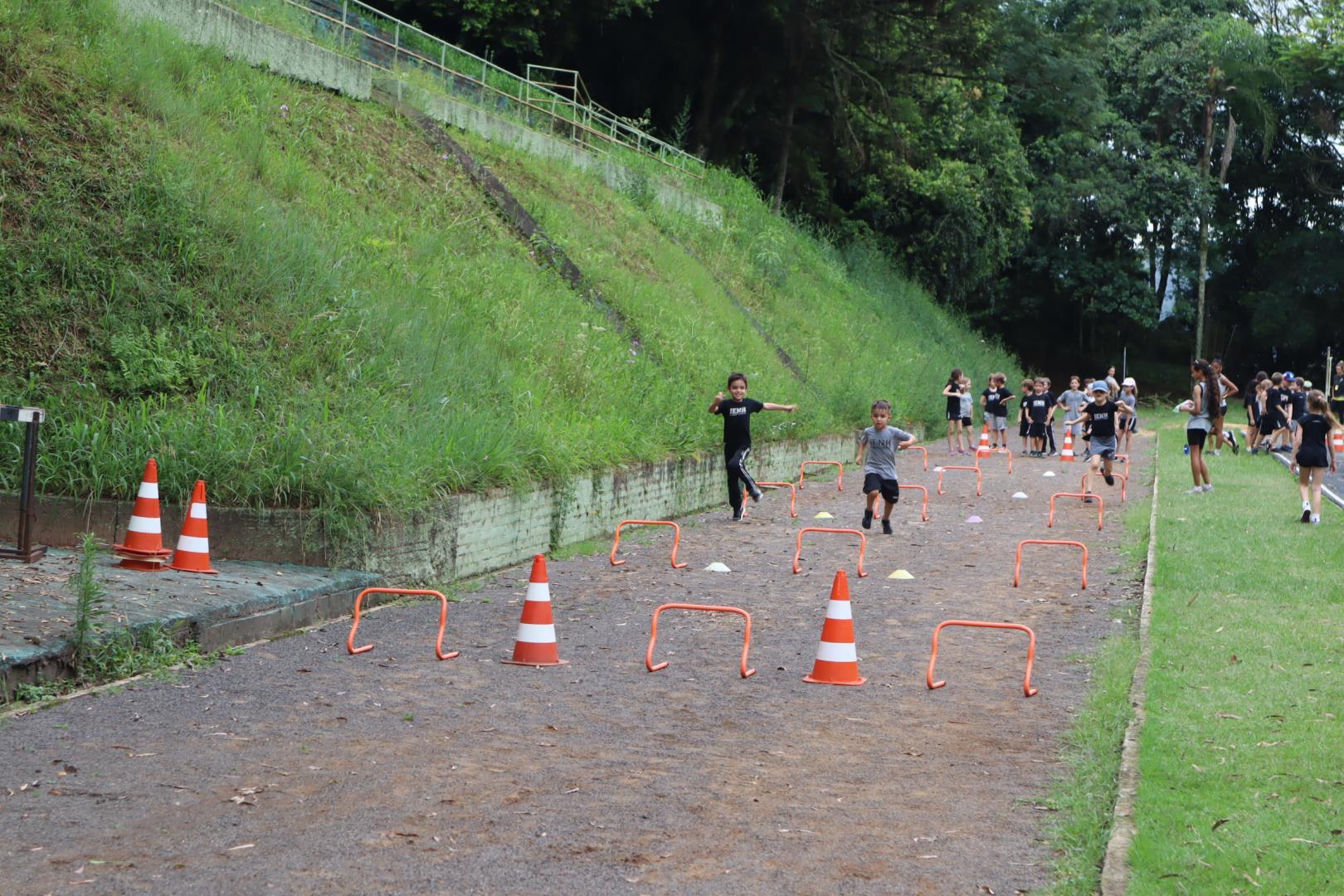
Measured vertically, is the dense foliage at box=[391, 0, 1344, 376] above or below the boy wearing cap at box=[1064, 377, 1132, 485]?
above

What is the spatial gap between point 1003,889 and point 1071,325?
185 ft

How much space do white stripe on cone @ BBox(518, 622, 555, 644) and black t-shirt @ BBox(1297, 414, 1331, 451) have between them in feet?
37.1

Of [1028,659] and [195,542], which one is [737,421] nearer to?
[195,542]

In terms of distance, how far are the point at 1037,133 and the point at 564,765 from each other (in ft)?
167

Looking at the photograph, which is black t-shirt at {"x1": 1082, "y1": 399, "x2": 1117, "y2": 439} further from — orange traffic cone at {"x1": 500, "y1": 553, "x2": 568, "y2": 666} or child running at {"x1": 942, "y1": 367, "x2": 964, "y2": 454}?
orange traffic cone at {"x1": 500, "y1": 553, "x2": 568, "y2": 666}

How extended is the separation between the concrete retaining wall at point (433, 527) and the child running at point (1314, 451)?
296 inches

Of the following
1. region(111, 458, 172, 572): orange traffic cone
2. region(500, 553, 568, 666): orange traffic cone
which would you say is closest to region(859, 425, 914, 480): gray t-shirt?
region(500, 553, 568, 666): orange traffic cone

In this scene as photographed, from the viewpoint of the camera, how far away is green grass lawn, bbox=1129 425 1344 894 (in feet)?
17.0

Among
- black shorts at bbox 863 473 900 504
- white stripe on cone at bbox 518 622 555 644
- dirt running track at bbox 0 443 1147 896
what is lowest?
dirt running track at bbox 0 443 1147 896

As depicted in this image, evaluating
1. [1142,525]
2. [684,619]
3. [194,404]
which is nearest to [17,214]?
[194,404]

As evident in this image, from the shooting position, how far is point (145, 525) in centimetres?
970

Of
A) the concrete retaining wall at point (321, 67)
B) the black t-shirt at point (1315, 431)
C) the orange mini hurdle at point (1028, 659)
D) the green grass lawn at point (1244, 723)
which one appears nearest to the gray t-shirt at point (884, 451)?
the green grass lawn at point (1244, 723)

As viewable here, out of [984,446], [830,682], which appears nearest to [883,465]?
[830,682]

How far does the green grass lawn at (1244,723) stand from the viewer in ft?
17.0
